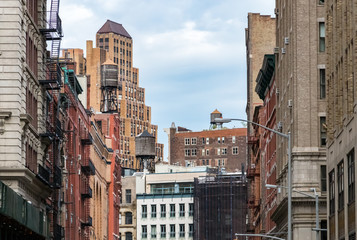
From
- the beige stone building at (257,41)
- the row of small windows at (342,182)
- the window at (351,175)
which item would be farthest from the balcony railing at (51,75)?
the beige stone building at (257,41)

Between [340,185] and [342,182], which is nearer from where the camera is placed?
[342,182]

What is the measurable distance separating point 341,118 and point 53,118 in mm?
31821

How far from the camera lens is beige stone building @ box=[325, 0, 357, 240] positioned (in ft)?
160

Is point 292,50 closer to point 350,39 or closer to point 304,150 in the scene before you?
point 304,150

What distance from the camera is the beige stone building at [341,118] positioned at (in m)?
48.9

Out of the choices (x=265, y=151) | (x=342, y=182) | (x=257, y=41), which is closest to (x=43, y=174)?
(x=342, y=182)

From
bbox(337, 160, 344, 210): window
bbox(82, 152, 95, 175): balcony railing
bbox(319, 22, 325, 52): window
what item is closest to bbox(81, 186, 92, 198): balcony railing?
bbox(82, 152, 95, 175): balcony railing

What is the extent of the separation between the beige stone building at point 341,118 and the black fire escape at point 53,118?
54.2ft

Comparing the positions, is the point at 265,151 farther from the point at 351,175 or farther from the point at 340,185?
the point at 351,175

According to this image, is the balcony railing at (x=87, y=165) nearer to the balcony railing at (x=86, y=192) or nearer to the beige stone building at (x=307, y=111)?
the balcony railing at (x=86, y=192)

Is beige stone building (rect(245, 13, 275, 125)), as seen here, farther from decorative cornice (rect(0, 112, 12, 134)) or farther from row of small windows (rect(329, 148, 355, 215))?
decorative cornice (rect(0, 112, 12, 134))

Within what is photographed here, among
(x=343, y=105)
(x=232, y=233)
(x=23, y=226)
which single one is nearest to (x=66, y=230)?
(x=23, y=226)

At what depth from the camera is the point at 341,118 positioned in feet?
173

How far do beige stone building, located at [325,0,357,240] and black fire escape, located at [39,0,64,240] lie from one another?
1652 centimetres
